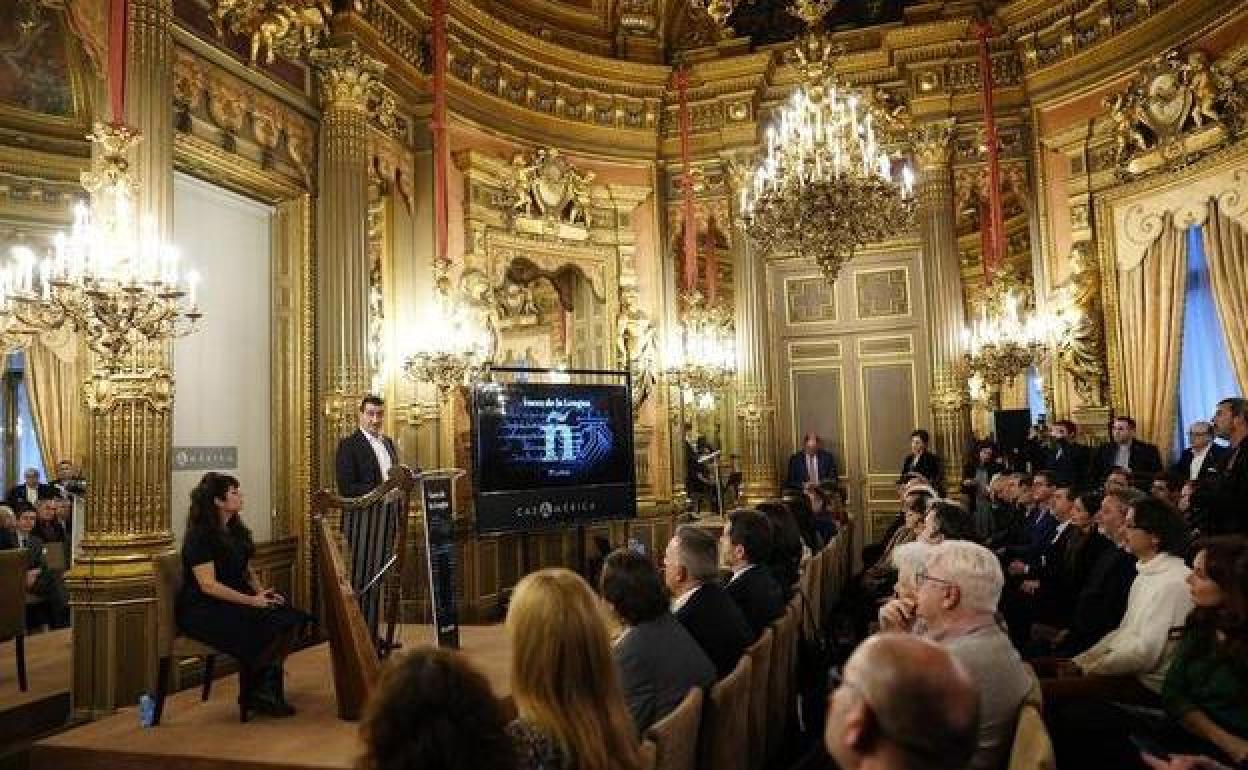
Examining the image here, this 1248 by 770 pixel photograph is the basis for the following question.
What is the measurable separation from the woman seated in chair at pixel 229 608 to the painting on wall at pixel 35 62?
4.17 metres

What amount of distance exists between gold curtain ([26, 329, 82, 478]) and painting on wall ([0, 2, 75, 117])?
2.21 m

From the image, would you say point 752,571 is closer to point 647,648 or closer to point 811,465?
point 647,648

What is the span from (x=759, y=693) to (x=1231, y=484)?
365cm

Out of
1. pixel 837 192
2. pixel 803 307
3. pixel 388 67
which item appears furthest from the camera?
pixel 803 307

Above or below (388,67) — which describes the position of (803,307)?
below

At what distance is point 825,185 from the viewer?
6402 millimetres

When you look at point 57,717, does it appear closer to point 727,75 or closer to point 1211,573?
point 1211,573

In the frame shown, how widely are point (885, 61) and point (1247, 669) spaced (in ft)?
28.4

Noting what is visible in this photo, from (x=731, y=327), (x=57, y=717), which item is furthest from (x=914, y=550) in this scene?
(x=731, y=327)

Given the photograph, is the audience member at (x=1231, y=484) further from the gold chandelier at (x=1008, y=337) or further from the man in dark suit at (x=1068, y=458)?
the gold chandelier at (x=1008, y=337)

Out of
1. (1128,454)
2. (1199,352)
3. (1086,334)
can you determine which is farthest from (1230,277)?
(1128,454)

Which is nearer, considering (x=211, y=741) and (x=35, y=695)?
(x=211, y=741)

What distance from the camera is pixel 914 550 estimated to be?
3.27 m

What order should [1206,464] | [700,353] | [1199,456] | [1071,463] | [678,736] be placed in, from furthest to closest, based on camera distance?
[700,353]
[1071,463]
[1199,456]
[1206,464]
[678,736]
